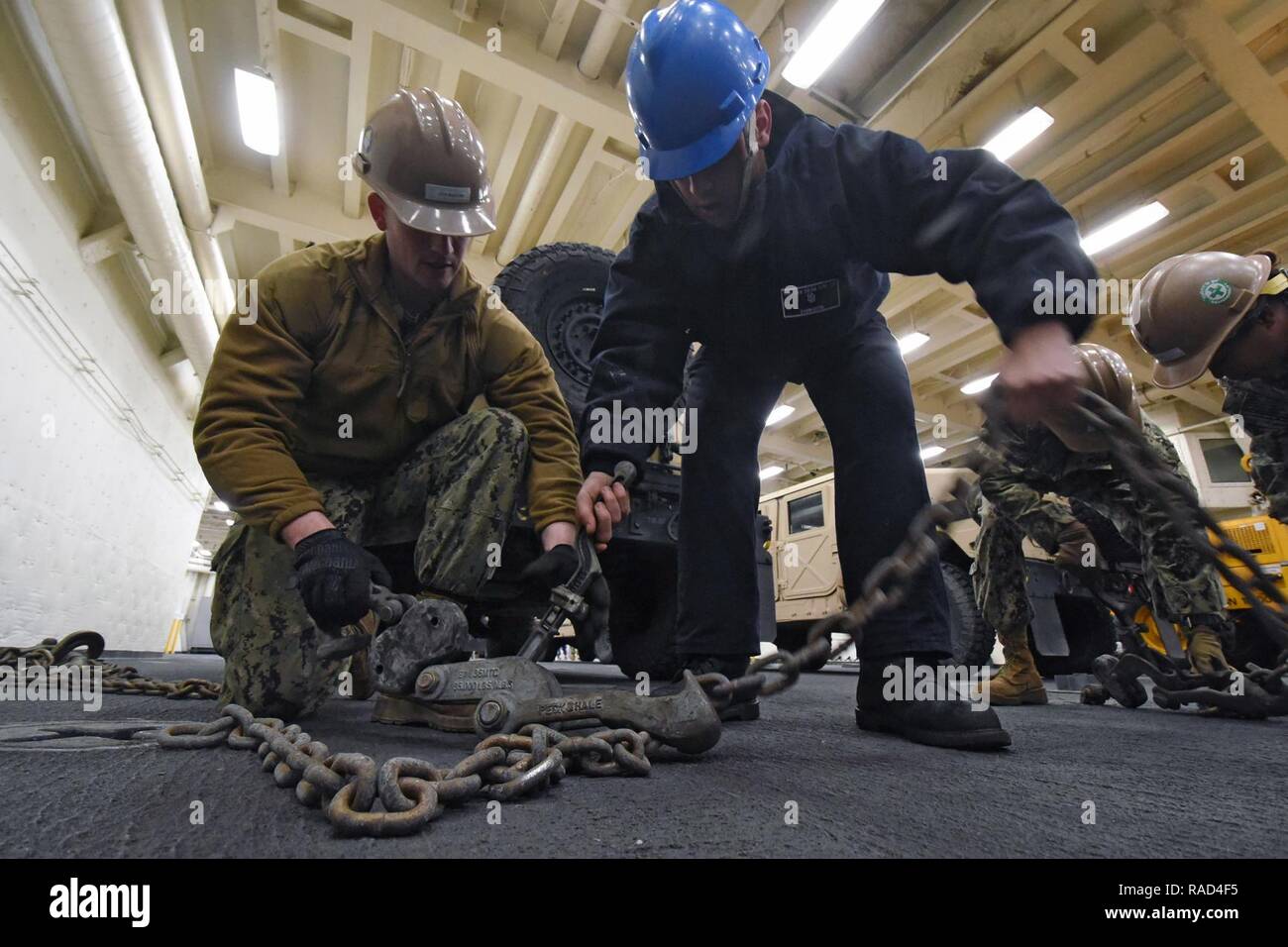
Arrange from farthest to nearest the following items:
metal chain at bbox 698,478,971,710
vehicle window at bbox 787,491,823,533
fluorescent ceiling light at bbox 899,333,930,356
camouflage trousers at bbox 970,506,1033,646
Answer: fluorescent ceiling light at bbox 899,333,930,356 < vehicle window at bbox 787,491,823,533 < camouflage trousers at bbox 970,506,1033,646 < metal chain at bbox 698,478,971,710

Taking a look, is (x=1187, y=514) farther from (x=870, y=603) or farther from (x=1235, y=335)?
(x=1235, y=335)

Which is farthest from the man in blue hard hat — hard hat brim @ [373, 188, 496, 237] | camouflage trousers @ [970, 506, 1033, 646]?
camouflage trousers @ [970, 506, 1033, 646]

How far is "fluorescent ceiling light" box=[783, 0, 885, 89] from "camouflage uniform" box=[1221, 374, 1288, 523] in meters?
2.73

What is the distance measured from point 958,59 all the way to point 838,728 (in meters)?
4.63

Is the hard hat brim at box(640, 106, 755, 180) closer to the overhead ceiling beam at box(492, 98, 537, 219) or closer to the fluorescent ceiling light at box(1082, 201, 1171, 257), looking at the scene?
the overhead ceiling beam at box(492, 98, 537, 219)

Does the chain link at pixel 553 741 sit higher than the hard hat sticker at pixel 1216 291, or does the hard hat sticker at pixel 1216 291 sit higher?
the hard hat sticker at pixel 1216 291

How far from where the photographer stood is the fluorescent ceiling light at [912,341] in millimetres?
7332

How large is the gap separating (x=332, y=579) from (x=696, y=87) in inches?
45.2

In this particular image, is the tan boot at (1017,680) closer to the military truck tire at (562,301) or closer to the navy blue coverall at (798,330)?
the navy blue coverall at (798,330)

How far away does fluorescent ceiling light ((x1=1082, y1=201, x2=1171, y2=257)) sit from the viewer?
17.5 feet

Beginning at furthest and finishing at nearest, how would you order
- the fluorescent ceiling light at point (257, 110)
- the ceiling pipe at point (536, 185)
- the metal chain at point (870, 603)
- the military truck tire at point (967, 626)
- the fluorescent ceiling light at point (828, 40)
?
the ceiling pipe at point (536, 185), the fluorescent ceiling light at point (257, 110), the military truck tire at point (967, 626), the fluorescent ceiling light at point (828, 40), the metal chain at point (870, 603)

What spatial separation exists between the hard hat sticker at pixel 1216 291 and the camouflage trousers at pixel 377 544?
2.18 metres

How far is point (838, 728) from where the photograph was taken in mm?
1370

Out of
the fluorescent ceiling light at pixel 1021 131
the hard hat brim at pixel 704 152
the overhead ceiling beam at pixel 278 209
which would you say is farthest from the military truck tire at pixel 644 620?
the overhead ceiling beam at pixel 278 209
